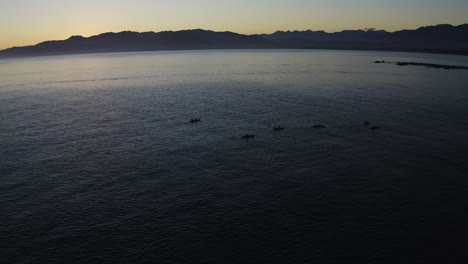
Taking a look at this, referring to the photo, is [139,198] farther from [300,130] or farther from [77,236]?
[300,130]

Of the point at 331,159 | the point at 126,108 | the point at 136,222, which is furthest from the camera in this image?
the point at 126,108

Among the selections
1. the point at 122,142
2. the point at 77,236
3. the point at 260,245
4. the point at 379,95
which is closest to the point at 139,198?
the point at 77,236

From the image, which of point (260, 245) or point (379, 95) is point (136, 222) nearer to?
point (260, 245)

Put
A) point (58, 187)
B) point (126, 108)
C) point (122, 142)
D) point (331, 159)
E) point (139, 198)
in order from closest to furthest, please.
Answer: point (139, 198) → point (58, 187) → point (331, 159) → point (122, 142) → point (126, 108)

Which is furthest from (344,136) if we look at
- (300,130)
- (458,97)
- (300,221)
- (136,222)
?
(458,97)

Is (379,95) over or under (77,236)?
over

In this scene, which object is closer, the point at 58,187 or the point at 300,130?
the point at 58,187
